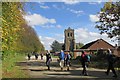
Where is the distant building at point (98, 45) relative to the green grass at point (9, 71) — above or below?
above

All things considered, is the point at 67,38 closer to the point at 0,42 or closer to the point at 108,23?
the point at 108,23

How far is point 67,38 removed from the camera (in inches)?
3145

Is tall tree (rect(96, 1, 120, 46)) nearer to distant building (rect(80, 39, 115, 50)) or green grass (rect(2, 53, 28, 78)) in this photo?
green grass (rect(2, 53, 28, 78))

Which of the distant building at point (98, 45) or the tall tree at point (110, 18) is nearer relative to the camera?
the tall tree at point (110, 18)

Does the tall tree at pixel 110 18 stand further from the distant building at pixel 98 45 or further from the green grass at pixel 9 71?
the distant building at pixel 98 45

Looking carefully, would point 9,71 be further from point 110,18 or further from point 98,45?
point 98,45

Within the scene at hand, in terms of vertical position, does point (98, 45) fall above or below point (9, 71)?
above

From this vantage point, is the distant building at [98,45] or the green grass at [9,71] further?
the distant building at [98,45]

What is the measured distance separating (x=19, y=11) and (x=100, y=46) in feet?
257

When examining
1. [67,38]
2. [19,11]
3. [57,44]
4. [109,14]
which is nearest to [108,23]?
[109,14]

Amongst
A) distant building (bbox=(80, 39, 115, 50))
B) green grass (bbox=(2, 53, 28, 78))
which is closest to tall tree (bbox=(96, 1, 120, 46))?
green grass (bbox=(2, 53, 28, 78))

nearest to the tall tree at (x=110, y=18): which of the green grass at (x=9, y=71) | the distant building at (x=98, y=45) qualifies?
the green grass at (x=9, y=71)

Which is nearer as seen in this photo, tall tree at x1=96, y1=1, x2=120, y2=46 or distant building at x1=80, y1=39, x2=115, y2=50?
tall tree at x1=96, y1=1, x2=120, y2=46

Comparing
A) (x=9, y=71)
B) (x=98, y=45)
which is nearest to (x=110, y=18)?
(x=9, y=71)
